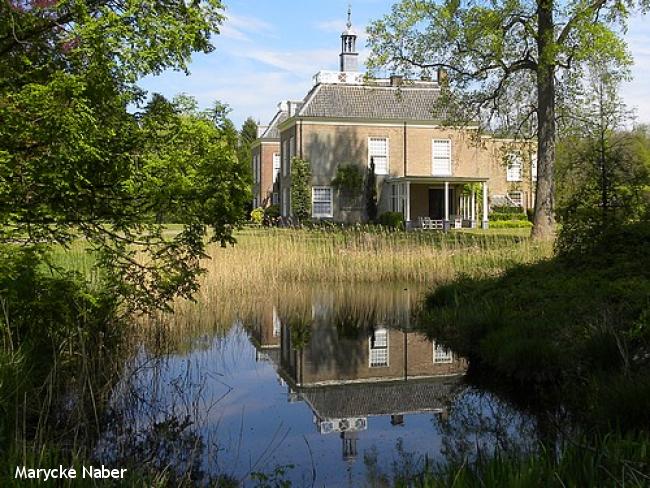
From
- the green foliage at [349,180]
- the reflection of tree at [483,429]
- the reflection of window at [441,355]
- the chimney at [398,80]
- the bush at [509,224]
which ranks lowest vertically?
the reflection of tree at [483,429]

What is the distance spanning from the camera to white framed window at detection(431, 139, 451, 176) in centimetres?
3494

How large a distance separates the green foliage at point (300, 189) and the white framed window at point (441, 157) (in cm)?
663

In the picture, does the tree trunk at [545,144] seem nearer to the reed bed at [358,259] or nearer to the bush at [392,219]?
the reed bed at [358,259]

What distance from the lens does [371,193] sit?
34.0 meters

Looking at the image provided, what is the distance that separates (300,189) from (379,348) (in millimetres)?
25006

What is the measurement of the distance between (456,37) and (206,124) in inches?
556

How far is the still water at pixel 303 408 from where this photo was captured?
178 inches

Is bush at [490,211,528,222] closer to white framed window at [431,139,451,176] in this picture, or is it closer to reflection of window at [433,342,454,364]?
white framed window at [431,139,451,176]

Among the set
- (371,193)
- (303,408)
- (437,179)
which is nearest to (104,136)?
(303,408)

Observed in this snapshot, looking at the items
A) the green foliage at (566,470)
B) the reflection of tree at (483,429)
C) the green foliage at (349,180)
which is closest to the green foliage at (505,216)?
the green foliage at (349,180)

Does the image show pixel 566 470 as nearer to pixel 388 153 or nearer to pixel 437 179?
pixel 437 179

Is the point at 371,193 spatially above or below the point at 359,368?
above

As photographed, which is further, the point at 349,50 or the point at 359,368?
the point at 349,50

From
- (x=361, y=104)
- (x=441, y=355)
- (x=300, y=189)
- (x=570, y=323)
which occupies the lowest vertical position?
(x=441, y=355)
